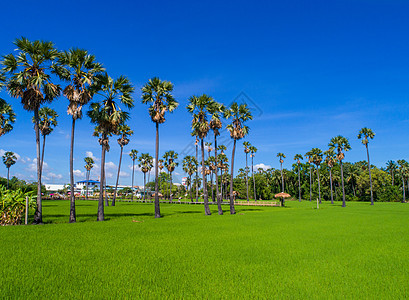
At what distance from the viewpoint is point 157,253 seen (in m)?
11.7

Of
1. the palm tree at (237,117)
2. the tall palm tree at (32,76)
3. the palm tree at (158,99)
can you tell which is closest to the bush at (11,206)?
the tall palm tree at (32,76)

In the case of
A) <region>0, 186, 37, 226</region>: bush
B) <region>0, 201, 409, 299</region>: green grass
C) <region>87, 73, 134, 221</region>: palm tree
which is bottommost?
<region>0, 201, 409, 299</region>: green grass

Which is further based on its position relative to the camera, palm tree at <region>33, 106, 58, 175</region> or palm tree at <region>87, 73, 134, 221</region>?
palm tree at <region>33, 106, 58, 175</region>

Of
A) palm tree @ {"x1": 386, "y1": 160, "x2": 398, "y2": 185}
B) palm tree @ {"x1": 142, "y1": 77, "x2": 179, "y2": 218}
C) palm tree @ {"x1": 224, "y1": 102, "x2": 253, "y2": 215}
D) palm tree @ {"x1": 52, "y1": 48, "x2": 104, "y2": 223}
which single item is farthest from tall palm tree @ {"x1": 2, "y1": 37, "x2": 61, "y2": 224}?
palm tree @ {"x1": 386, "y1": 160, "x2": 398, "y2": 185}

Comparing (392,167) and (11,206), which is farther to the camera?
(392,167)

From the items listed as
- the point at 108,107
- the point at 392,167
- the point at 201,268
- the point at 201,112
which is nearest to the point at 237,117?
the point at 201,112

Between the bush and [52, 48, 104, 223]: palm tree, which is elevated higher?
[52, 48, 104, 223]: palm tree

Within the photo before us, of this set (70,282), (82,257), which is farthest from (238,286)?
(82,257)

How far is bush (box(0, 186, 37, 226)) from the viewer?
67.9 ft

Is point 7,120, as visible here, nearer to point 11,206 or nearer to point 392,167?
point 11,206

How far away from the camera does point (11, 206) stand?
69.3 feet

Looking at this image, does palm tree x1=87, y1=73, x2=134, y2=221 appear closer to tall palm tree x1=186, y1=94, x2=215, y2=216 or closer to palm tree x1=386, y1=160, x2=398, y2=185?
tall palm tree x1=186, y1=94, x2=215, y2=216

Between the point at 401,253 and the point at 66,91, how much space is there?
2636 centimetres

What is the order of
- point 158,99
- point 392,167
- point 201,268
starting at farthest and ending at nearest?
1. point 392,167
2. point 158,99
3. point 201,268
